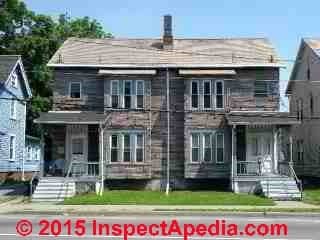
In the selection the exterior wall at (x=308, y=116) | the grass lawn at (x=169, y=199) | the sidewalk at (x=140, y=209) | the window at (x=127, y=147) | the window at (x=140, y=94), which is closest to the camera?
the sidewalk at (x=140, y=209)

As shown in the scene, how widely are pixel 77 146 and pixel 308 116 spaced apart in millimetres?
17928

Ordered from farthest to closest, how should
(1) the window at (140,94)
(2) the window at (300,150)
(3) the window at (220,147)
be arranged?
(2) the window at (300,150) < (1) the window at (140,94) < (3) the window at (220,147)

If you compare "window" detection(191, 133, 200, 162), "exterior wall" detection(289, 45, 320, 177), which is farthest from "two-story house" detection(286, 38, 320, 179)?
"window" detection(191, 133, 200, 162)

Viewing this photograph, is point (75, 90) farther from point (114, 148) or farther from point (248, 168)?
point (248, 168)

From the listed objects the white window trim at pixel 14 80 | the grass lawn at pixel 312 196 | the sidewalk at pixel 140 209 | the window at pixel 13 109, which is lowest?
the sidewalk at pixel 140 209

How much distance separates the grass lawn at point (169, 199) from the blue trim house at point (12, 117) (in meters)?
13.9

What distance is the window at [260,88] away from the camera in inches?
1502

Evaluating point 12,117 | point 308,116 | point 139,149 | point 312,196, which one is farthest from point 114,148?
point 308,116

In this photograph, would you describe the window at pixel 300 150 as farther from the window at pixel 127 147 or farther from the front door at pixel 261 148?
the window at pixel 127 147

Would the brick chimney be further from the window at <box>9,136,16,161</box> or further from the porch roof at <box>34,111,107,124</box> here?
the window at <box>9,136,16,161</box>

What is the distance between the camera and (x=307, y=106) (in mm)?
46844

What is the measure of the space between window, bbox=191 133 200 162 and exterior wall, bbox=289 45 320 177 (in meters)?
9.56

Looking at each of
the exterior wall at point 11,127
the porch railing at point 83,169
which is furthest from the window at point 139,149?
the exterior wall at point 11,127

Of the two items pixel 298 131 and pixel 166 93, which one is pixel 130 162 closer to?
pixel 166 93
